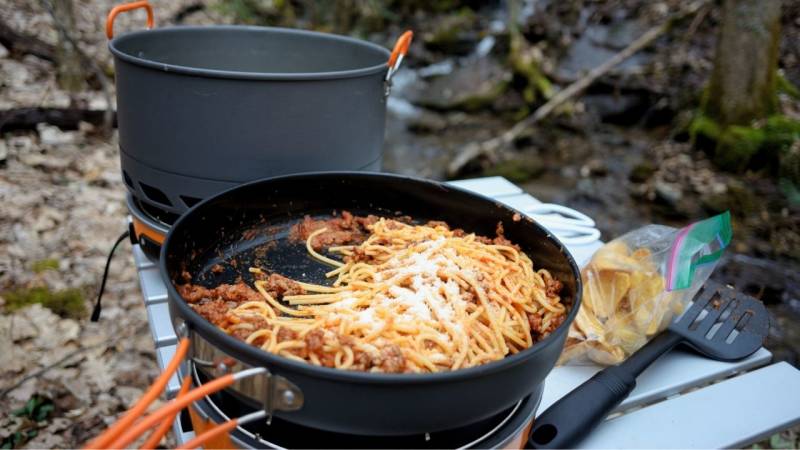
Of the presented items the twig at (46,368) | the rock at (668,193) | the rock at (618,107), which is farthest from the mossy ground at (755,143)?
the twig at (46,368)

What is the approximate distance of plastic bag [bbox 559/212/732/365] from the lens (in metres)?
1.53

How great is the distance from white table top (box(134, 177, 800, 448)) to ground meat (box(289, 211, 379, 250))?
1.56 feet

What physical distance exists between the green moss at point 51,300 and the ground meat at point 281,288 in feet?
6.84

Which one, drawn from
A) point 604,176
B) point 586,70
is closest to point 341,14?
point 586,70

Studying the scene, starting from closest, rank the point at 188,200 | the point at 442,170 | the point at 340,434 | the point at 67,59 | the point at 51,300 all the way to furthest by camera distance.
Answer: the point at 340,434 → the point at 188,200 → the point at 51,300 → the point at 67,59 → the point at 442,170

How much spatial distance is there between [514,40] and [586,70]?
42.2 inches

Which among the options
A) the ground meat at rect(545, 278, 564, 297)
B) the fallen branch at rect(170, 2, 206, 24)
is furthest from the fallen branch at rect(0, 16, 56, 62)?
the ground meat at rect(545, 278, 564, 297)

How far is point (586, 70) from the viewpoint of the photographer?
7613 millimetres

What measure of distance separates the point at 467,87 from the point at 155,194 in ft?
22.6

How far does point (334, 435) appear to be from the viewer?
1.12 m

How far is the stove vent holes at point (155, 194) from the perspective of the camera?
1.86 meters

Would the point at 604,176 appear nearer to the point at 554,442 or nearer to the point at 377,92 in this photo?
the point at 377,92

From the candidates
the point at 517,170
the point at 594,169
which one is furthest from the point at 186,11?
the point at 594,169

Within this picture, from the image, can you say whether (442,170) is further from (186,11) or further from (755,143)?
(186,11)
